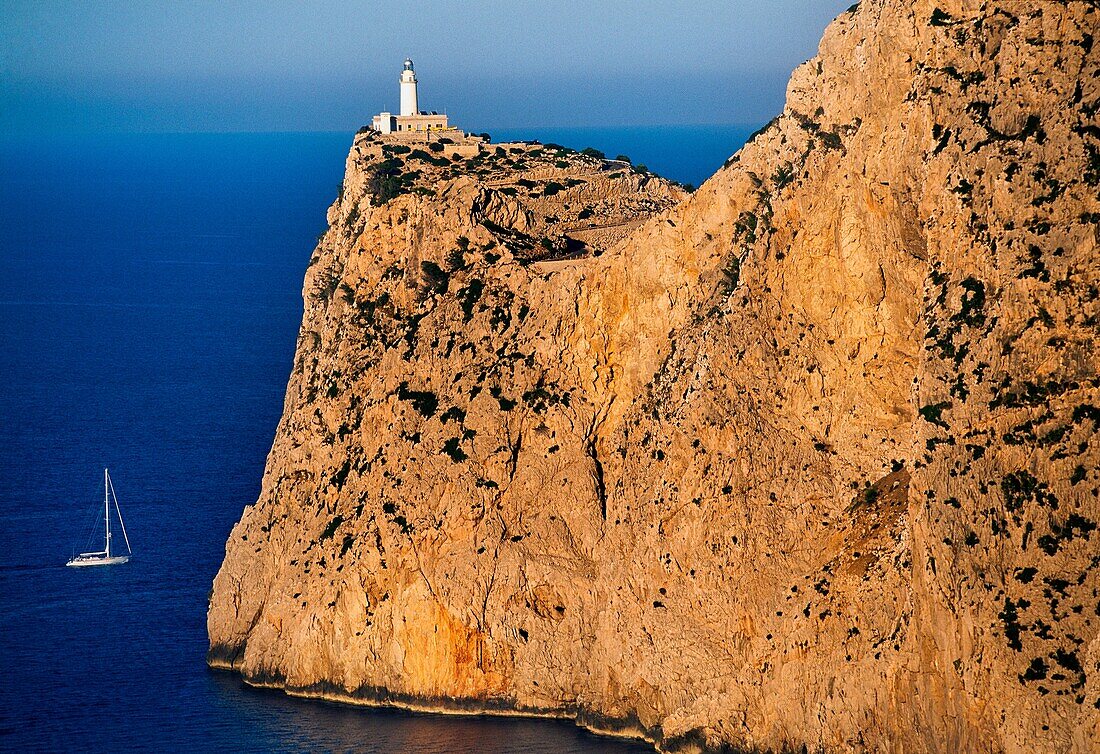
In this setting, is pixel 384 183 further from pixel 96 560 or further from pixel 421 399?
pixel 96 560

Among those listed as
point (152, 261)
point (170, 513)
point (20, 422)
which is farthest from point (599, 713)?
point (152, 261)

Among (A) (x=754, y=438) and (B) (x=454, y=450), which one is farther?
(B) (x=454, y=450)

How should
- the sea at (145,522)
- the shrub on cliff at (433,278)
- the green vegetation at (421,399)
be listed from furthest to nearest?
the shrub on cliff at (433,278)
the green vegetation at (421,399)
the sea at (145,522)

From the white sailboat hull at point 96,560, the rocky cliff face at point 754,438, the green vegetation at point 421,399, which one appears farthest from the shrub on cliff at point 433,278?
the white sailboat hull at point 96,560

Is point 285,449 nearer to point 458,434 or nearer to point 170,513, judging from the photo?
point 458,434

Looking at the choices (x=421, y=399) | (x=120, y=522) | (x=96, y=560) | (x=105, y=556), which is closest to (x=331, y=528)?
Result: (x=421, y=399)

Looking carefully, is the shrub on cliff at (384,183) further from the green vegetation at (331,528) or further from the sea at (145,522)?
the sea at (145,522)
